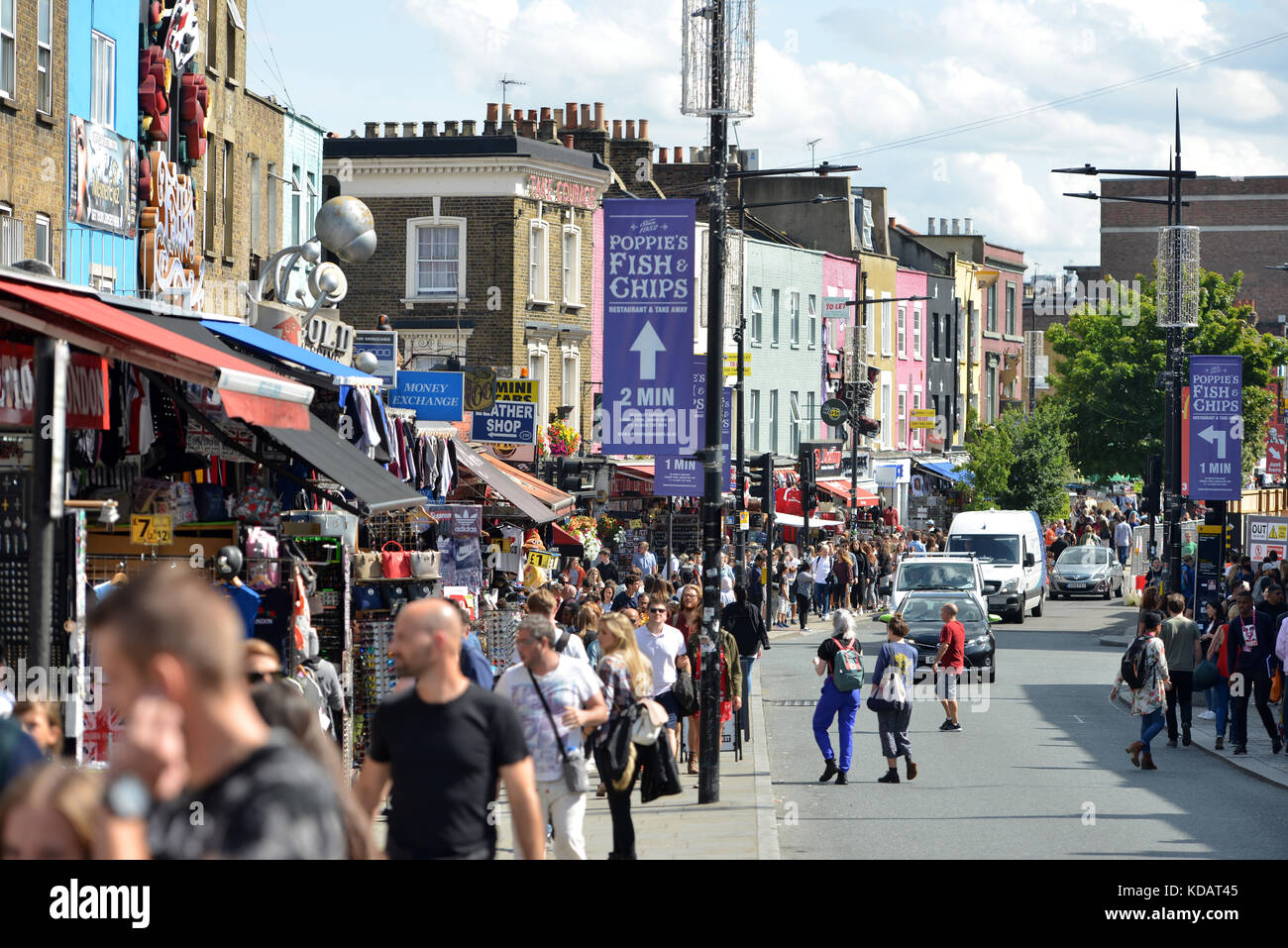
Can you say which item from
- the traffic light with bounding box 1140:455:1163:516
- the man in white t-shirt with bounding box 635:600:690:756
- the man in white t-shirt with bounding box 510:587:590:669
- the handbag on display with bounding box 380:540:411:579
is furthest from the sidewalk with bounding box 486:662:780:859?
the traffic light with bounding box 1140:455:1163:516

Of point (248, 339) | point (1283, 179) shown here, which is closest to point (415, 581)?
point (248, 339)

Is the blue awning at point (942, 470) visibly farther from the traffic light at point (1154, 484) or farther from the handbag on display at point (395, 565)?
the handbag on display at point (395, 565)

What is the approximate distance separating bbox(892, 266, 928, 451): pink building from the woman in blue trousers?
56538 millimetres

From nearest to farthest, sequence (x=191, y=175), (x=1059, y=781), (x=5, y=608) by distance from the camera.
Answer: (x=5, y=608)
(x=1059, y=781)
(x=191, y=175)

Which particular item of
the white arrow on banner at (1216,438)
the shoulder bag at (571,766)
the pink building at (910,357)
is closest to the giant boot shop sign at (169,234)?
the white arrow on banner at (1216,438)

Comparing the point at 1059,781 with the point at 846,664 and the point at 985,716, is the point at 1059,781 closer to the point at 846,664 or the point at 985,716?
the point at 846,664

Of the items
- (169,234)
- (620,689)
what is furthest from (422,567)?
(169,234)

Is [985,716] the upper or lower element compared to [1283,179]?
lower

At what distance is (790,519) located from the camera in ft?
164

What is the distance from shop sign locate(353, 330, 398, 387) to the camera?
2116 cm

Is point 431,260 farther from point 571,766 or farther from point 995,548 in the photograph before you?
point 571,766

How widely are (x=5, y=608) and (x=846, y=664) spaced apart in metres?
9.45

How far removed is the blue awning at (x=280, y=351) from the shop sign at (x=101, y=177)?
40.6 feet

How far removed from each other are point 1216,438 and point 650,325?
16.1 meters
